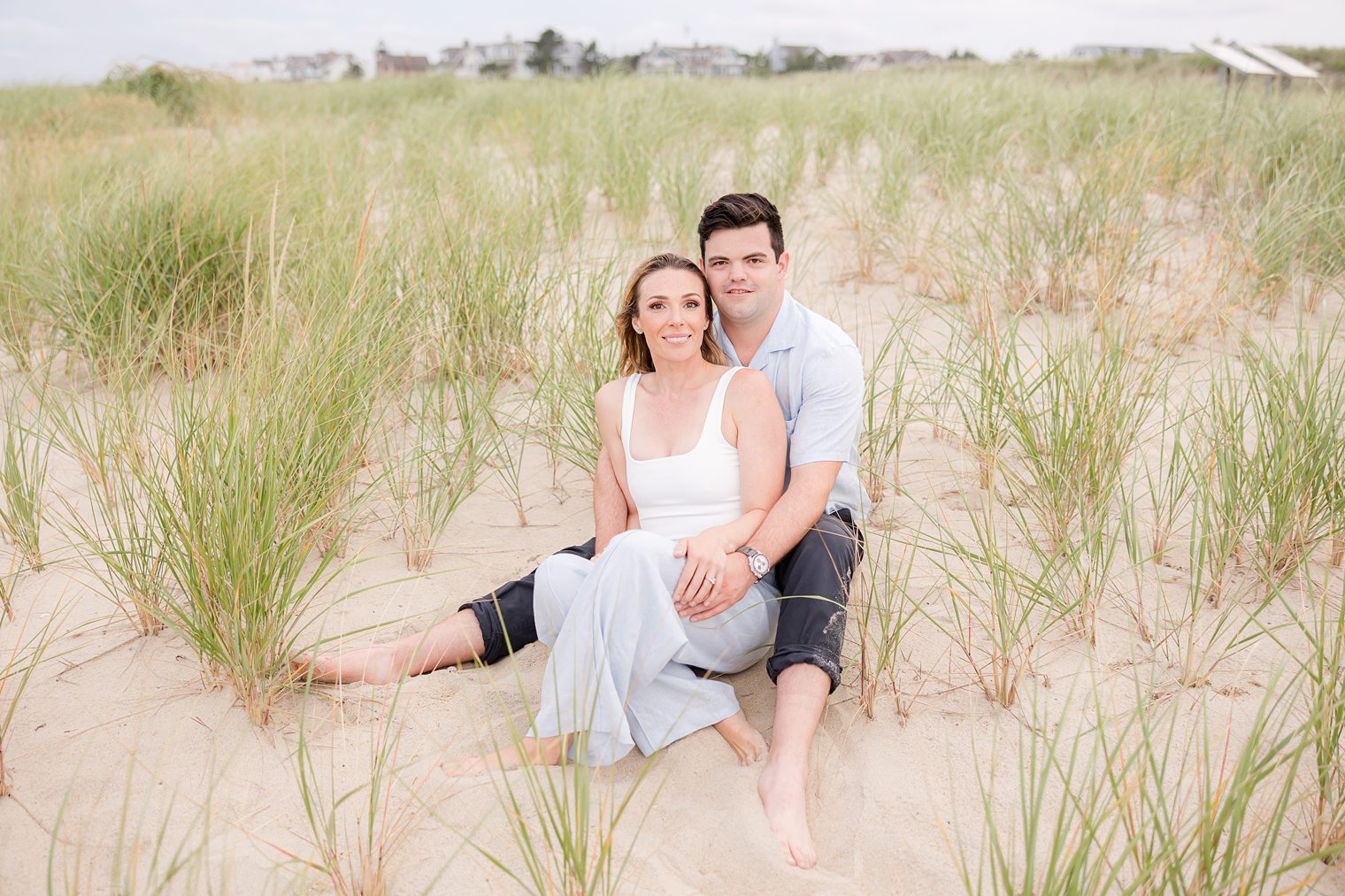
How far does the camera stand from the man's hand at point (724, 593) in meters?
2.05

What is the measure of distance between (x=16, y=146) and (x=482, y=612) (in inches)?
224

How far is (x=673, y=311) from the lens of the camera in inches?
88.7

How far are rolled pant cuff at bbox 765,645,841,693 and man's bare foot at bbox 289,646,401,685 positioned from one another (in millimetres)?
896

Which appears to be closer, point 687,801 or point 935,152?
point 687,801

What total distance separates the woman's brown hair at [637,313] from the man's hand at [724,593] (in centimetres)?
59

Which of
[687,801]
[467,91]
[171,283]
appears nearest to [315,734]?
[687,801]

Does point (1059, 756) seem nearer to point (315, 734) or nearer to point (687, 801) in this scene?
point (687, 801)

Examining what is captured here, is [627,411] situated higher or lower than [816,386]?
lower

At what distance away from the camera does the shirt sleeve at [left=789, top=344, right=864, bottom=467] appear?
7.45 feet

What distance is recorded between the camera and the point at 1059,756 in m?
1.89

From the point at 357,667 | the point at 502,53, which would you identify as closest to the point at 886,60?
the point at 357,667

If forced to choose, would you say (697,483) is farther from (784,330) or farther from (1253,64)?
(1253,64)

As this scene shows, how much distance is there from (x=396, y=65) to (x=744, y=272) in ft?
55.7

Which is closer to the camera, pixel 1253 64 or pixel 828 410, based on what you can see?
pixel 828 410
